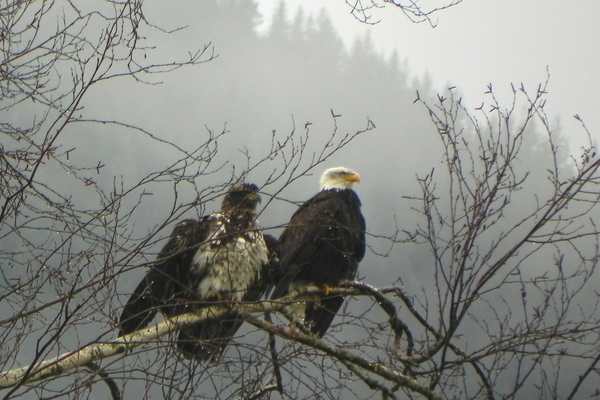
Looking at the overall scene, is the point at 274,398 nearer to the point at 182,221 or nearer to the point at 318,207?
the point at 318,207

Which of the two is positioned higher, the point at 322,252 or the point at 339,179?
the point at 339,179

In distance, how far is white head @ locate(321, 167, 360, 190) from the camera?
22.9 feet

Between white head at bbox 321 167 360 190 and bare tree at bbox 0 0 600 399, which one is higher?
white head at bbox 321 167 360 190

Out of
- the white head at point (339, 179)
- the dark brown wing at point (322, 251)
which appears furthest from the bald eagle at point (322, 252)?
the white head at point (339, 179)

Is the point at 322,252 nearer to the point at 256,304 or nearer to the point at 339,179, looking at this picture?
the point at 339,179

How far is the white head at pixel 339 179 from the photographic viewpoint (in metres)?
6.98

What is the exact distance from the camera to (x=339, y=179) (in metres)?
7.04

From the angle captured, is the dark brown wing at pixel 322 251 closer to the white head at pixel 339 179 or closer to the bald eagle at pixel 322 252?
the bald eagle at pixel 322 252

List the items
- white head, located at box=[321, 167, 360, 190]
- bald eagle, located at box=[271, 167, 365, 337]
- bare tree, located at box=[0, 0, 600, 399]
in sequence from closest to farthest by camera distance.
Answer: bare tree, located at box=[0, 0, 600, 399]
bald eagle, located at box=[271, 167, 365, 337]
white head, located at box=[321, 167, 360, 190]

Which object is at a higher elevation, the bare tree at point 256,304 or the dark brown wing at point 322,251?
the dark brown wing at point 322,251

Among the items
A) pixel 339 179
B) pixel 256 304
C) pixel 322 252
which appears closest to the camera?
pixel 256 304

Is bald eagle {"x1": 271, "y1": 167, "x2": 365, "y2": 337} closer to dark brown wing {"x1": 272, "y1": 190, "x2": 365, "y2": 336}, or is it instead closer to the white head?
dark brown wing {"x1": 272, "y1": 190, "x2": 365, "y2": 336}

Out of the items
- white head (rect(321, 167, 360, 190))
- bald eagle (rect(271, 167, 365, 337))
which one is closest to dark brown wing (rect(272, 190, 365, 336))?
bald eagle (rect(271, 167, 365, 337))

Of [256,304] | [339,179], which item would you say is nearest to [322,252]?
[339,179]
